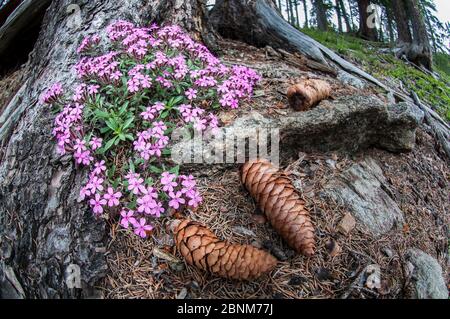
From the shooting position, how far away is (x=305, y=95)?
9.06 ft

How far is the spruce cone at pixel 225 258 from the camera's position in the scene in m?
1.84

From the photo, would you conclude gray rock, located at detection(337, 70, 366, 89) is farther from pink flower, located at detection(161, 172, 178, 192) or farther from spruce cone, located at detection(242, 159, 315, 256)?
pink flower, located at detection(161, 172, 178, 192)

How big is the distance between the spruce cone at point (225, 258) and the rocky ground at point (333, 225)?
0.13m

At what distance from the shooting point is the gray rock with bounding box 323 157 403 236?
2439 millimetres

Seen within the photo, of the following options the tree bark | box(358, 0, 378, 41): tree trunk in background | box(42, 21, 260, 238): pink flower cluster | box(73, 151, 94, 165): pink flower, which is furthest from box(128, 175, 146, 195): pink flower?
box(358, 0, 378, 41): tree trunk in background

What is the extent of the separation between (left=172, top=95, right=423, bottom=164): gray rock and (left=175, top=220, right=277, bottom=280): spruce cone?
0.72 metres

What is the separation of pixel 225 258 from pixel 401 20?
840 cm

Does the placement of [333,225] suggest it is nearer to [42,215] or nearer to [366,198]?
[366,198]

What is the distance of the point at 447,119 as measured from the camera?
17.0 feet

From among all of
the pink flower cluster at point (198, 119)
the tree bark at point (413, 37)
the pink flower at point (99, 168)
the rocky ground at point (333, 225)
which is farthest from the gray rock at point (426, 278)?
the tree bark at point (413, 37)

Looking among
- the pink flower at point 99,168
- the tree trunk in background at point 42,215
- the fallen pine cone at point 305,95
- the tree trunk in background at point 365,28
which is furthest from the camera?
the tree trunk in background at point 365,28

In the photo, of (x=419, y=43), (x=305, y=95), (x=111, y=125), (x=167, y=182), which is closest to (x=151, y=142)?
(x=111, y=125)

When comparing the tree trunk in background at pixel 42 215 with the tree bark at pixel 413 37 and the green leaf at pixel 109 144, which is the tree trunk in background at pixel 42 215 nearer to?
the green leaf at pixel 109 144
